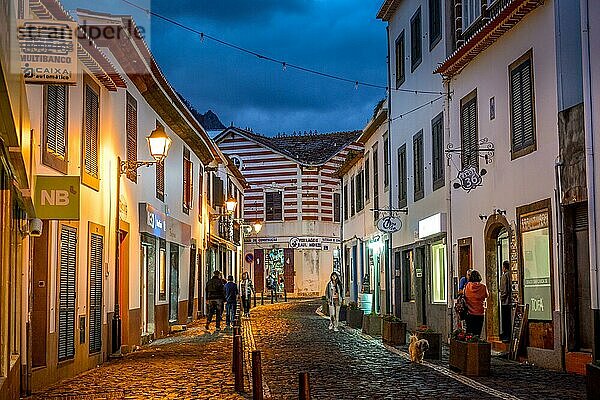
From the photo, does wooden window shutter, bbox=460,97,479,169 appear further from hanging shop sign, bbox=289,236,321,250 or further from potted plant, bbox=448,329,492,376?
hanging shop sign, bbox=289,236,321,250

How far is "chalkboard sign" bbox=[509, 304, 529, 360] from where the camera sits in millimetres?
18375

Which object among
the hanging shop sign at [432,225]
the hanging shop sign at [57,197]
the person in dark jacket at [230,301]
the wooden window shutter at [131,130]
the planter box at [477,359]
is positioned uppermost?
the wooden window shutter at [131,130]

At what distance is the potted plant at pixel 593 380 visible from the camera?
35.1 feet

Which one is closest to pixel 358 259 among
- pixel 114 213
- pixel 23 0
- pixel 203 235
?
pixel 203 235

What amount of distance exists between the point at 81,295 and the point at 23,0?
598cm

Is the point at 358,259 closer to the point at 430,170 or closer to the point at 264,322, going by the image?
the point at 264,322

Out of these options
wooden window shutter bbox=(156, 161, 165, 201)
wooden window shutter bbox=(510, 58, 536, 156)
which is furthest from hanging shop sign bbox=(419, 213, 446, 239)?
wooden window shutter bbox=(156, 161, 165, 201)

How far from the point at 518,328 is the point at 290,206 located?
46.1m

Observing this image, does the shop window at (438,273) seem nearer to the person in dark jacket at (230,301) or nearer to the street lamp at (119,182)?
the person in dark jacket at (230,301)

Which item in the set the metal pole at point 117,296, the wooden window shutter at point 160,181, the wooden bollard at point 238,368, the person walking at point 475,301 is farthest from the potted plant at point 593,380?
the wooden window shutter at point 160,181

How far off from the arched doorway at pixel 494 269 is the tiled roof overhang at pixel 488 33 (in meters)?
3.54

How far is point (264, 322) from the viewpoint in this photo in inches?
1382

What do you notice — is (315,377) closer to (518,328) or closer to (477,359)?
(477,359)

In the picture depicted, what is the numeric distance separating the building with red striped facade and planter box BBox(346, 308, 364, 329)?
105 feet
